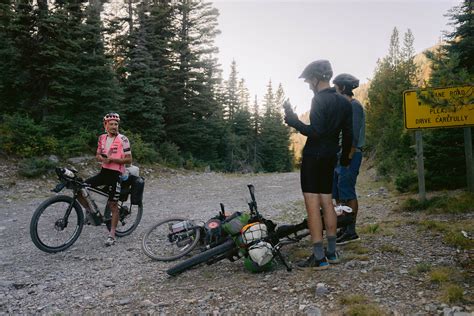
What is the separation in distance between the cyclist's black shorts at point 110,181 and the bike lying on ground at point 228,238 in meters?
1.27

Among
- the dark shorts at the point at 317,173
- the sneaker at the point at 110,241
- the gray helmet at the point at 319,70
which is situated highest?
the gray helmet at the point at 319,70

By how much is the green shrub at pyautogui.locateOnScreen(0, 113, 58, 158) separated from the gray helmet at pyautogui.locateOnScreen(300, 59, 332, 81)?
46.7 feet

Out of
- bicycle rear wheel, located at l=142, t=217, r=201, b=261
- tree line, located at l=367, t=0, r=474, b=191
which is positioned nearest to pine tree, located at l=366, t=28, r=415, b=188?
tree line, located at l=367, t=0, r=474, b=191

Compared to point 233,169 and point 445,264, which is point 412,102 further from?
point 233,169

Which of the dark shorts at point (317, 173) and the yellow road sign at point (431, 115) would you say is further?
the yellow road sign at point (431, 115)

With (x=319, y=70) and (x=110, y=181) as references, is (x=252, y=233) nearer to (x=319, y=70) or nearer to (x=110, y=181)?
(x=319, y=70)

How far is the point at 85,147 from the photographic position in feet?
55.1

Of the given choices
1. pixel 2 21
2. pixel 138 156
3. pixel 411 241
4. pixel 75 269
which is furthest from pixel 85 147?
pixel 411 241

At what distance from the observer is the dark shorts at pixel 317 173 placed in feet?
13.5

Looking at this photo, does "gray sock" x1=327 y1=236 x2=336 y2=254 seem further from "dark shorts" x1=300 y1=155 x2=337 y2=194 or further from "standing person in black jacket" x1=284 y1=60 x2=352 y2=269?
"dark shorts" x1=300 y1=155 x2=337 y2=194

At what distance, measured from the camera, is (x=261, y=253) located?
13.6 ft

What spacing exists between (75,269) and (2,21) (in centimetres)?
1747

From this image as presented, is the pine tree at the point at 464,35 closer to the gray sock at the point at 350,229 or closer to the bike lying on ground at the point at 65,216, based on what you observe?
the gray sock at the point at 350,229

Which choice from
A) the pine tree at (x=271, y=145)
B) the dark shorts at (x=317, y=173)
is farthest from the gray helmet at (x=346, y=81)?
the pine tree at (x=271, y=145)
